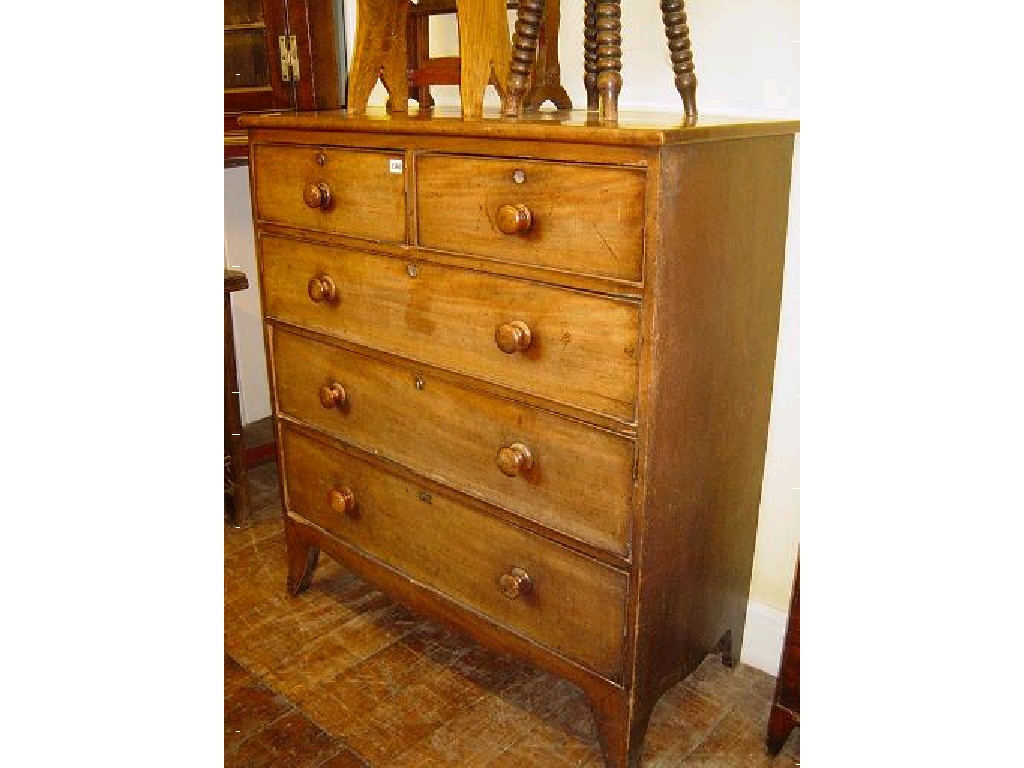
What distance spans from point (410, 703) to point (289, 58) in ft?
6.79

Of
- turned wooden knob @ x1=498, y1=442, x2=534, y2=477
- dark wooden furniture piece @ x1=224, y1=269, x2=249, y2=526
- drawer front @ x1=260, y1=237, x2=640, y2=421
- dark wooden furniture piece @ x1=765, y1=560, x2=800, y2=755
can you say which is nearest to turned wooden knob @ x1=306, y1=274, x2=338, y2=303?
drawer front @ x1=260, y1=237, x2=640, y2=421

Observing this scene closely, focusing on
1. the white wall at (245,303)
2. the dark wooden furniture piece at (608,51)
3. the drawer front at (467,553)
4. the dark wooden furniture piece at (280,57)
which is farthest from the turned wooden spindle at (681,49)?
the white wall at (245,303)

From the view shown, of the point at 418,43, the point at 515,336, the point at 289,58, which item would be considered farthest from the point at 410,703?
the point at 289,58

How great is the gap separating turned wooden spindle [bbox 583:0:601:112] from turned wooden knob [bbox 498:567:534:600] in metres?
0.96

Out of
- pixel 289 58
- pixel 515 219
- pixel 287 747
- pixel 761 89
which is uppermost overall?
pixel 289 58

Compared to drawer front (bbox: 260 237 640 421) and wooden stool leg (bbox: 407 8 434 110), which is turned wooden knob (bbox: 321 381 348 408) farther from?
wooden stool leg (bbox: 407 8 434 110)

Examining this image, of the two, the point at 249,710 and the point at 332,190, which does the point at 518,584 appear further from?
the point at 332,190

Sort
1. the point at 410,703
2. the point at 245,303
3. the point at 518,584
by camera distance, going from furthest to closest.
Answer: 1. the point at 245,303
2. the point at 410,703
3. the point at 518,584

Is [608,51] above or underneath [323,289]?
above

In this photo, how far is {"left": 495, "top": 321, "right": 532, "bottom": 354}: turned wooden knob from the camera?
149cm

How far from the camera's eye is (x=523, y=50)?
157 centimetres

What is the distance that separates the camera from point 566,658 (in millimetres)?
1647
